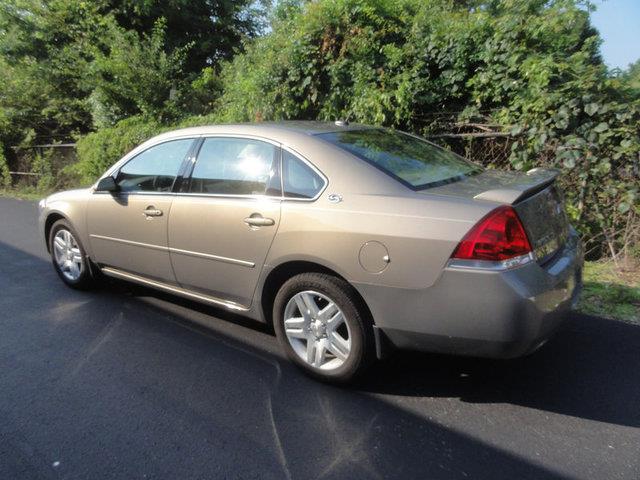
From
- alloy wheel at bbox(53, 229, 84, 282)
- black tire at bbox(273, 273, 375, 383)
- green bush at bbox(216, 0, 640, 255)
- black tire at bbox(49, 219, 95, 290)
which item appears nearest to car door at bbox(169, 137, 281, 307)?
black tire at bbox(273, 273, 375, 383)

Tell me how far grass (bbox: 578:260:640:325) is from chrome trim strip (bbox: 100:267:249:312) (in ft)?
8.90

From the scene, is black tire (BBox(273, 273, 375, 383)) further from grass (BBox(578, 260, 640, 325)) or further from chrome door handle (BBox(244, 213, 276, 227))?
grass (BBox(578, 260, 640, 325))

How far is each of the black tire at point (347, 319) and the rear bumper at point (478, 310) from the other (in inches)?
3.7

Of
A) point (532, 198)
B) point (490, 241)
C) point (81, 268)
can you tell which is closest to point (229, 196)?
point (490, 241)

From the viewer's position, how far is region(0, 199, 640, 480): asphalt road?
2.40 m

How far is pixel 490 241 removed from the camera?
2500mm

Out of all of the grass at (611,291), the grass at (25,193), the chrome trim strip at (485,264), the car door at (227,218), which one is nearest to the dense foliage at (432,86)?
the grass at (611,291)

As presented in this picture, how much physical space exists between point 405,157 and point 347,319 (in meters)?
1.16

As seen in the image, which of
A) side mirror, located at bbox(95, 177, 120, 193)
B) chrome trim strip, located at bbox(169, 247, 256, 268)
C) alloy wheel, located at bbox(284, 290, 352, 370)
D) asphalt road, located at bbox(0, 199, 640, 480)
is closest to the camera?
asphalt road, located at bbox(0, 199, 640, 480)

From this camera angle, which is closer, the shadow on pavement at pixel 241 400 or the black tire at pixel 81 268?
the shadow on pavement at pixel 241 400

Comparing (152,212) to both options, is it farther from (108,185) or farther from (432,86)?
(432,86)

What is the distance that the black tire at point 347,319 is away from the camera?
285cm

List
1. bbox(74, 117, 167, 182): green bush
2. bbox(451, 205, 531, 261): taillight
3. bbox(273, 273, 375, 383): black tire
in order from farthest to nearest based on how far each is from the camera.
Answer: bbox(74, 117, 167, 182): green bush, bbox(273, 273, 375, 383): black tire, bbox(451, 205, 531, 261): taillight

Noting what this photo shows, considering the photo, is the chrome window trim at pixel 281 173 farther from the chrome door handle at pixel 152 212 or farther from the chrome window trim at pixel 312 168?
the chrome door handle at pixel 152 212
